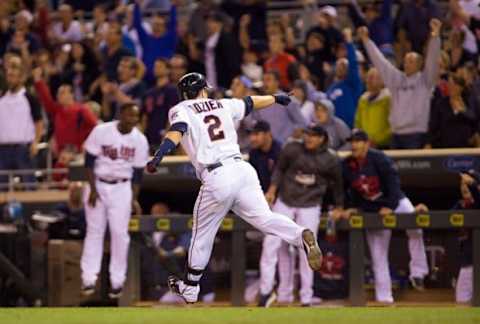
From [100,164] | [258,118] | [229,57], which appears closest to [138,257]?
[100,164]

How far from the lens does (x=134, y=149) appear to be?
44.3 ft

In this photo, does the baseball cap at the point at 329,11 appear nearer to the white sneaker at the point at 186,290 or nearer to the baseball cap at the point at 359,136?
the baseball cap at the point at 359,136

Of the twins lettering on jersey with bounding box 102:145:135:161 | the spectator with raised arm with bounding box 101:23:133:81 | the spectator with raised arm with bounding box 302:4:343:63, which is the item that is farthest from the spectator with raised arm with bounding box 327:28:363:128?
the spectator with raised arm with bounding box 101:23:133:81

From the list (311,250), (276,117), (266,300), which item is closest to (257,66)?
(276,117)

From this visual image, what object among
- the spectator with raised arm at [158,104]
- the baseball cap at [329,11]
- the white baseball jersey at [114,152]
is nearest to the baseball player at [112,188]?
the white baseball jersey at [114,152]

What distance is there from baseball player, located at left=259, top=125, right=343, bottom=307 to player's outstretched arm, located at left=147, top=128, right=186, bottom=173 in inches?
112

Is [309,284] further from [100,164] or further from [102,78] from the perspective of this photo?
[102,78]

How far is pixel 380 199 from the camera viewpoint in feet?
43.5

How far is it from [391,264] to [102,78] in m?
5.16

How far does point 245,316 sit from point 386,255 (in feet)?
12.2

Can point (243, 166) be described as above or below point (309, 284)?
above

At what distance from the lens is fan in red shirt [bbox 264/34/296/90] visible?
593 inches

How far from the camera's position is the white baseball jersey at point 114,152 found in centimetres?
1348

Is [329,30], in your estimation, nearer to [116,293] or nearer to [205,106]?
[116,293]
